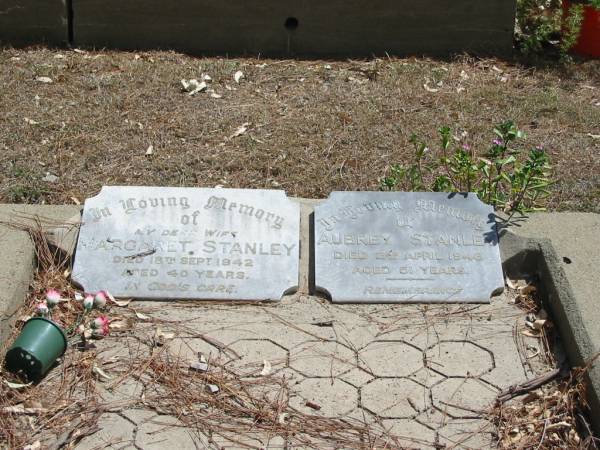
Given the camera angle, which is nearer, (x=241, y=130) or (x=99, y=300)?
(x=99, y=300)

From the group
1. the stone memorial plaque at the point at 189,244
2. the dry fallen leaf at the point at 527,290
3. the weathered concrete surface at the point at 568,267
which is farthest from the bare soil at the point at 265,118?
the dry fallen leaf at the point at 527,290

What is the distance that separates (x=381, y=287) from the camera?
4188 millimetres

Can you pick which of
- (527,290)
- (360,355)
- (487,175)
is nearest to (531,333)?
(527,290)

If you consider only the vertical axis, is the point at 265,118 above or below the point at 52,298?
above

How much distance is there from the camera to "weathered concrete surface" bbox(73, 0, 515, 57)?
6.51m

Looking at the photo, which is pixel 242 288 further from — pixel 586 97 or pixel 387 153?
pixel 586 97

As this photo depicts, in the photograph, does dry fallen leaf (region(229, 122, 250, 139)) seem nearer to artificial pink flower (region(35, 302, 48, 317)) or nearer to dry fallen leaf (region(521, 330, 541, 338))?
artificial pink flower (region(35, 302, 48, 317))

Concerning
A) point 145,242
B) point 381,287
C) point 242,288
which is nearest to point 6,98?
point 145,242

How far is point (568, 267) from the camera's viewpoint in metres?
4.21

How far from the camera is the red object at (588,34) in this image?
6668 millimetres

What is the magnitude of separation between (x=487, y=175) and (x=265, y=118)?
5.10 ft

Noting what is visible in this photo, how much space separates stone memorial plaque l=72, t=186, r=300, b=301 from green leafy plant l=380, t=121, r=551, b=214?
Result: 765mm

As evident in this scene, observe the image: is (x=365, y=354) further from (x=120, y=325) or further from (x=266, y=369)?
(x=120, y=325)

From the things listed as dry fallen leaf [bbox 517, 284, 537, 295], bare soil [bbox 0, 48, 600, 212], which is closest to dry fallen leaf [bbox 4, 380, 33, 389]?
bare soil [bbox 0, 48, 600, 212]
